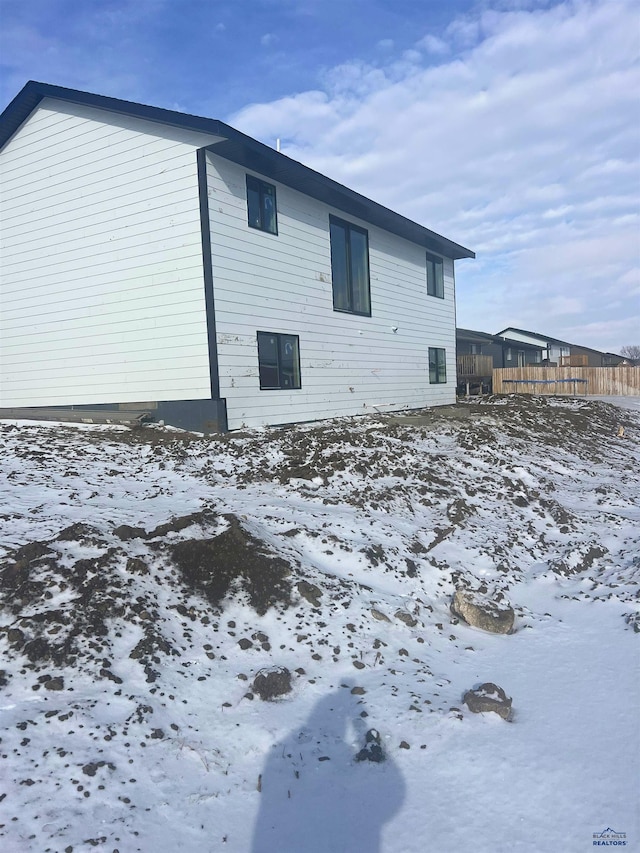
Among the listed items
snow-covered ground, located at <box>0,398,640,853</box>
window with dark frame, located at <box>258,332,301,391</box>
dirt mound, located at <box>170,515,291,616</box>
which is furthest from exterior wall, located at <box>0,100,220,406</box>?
dirt mound, located at <box>170,515,291,616</box>

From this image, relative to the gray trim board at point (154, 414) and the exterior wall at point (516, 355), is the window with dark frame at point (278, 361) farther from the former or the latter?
the exterior wall at point (516, 355)

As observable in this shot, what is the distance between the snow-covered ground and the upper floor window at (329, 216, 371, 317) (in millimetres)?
7304

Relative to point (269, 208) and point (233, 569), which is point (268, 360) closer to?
point (269, 208)

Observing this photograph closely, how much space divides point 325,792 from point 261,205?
399 inches

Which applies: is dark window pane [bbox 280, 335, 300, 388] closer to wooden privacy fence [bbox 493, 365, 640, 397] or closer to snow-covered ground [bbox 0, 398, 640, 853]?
snow-covered ground [bbox 0, 398, 640, 853]

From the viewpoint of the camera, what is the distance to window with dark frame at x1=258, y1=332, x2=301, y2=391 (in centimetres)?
1073

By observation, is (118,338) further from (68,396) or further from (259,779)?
(259,779)

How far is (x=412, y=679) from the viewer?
3.54 meters

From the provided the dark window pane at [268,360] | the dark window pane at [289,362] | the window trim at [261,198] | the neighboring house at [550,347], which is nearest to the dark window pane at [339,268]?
the dark window pane at [289,362]

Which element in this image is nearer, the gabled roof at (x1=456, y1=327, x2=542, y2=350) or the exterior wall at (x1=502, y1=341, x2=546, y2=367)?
the gabled roof at (x1=456, y1=327, x2=542, y2=350)

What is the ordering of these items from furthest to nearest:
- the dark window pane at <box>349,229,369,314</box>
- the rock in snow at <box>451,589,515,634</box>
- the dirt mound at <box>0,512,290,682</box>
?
1. the dark window pane at <box>349,229,369,314</box>
2. the rock in snow at <box>451,589,515,634</box>
3. the dirt mound at <box>0,512,290,682</box>

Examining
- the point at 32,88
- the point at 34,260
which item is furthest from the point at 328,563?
the point at 32,88

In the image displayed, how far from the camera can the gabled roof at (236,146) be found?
9055 mm

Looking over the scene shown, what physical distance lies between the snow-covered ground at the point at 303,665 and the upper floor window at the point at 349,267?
24.0 feet
